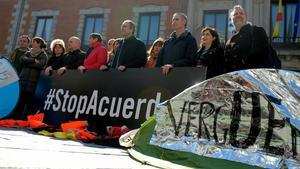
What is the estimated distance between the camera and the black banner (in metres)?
4.31

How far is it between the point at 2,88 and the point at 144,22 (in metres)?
10.8

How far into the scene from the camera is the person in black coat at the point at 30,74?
5.86 meters

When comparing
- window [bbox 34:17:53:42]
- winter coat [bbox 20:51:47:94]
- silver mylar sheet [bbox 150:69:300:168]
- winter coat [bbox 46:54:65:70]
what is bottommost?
silver mylar sheet [bbox 150:69:300:168]

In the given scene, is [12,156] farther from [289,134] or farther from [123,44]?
[123,44]

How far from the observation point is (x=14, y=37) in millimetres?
17219

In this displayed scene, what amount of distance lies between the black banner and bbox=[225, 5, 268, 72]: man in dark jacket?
44 cm

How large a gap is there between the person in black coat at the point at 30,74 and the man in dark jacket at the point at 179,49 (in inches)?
104

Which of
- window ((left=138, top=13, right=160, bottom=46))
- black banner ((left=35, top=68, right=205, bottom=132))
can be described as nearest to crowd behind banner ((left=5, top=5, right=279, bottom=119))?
black banner ((left=35, top=68, right=205, bottom=132))

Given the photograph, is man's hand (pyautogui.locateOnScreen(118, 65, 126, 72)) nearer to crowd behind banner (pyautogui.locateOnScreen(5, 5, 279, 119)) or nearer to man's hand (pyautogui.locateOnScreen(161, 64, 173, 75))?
crowd behind banner (pyautogui.locateOnScreen(5, 5, 279, 119))

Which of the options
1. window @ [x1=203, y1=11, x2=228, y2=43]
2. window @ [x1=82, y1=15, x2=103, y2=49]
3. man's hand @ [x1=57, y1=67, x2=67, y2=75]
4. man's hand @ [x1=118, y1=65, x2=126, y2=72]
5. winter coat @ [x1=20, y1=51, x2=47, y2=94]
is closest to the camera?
man's hand @ [x1=118, y1=65, x2=126, y2=72]

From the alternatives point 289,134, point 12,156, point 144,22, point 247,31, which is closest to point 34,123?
point 12,156

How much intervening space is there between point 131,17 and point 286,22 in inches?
291

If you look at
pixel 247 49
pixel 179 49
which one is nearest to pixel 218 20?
pixel 179 49

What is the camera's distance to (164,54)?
15.9 feet
